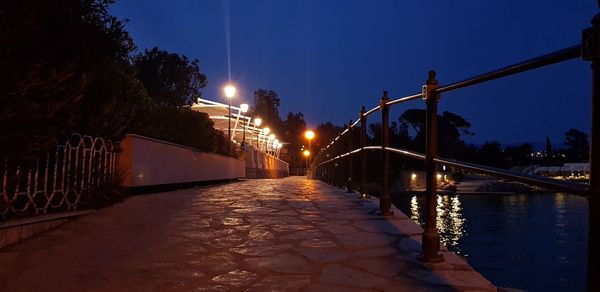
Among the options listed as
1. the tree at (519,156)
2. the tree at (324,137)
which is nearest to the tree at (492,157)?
the tree at (519,156)

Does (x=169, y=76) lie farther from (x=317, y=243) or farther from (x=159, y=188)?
(x=317, y=243)

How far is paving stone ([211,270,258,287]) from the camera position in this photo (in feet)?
8.71

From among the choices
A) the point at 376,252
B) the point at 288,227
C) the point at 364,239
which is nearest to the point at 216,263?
the point at 376,252

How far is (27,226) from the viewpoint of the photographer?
388 cm

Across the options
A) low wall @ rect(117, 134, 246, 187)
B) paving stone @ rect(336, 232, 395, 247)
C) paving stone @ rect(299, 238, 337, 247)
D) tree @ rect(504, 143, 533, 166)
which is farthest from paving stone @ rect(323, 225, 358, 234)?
tree @ rect(504, 143, 533, 166)

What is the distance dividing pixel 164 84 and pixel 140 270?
34537 mm

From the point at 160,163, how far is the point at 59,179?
16.5ft

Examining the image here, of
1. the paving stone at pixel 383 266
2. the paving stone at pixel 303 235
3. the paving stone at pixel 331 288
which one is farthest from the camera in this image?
the paving stone at pixel 303 235

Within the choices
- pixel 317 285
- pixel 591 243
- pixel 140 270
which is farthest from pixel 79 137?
pixel 591 243

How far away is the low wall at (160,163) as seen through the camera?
A: 316 inches

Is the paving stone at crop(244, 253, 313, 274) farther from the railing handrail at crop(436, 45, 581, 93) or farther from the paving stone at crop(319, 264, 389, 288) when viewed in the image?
the railing handrail at crop(436, 45, 581, 93)

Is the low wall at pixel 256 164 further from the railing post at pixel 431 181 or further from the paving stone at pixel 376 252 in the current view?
the railing post at pixel 431 181

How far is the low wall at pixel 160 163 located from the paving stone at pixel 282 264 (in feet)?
15.0

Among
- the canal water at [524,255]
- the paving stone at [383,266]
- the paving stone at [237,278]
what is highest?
the paving stone at [383,266]
